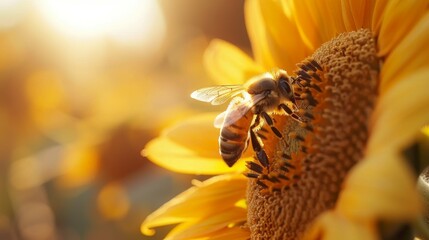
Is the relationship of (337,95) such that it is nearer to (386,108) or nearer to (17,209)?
(386,108)

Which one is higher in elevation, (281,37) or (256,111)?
(281,37)

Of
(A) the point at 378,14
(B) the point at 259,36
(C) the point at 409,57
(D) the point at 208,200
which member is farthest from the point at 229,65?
(C) the point at 409,57

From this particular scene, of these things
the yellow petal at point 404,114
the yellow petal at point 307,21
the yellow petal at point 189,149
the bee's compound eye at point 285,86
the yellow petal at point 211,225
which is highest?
the yellow petal at point 307,21

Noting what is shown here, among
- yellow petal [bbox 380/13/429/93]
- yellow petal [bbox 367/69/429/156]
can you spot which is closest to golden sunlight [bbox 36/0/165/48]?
yellow petal [bbox 380/13/429/93]

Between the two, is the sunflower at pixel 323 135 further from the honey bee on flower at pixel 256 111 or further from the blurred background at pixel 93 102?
the blurred background at pixel 93 102

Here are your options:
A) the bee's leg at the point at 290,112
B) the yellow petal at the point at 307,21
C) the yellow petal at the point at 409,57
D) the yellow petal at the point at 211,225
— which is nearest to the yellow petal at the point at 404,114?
the yellow petal at the point at 409,57

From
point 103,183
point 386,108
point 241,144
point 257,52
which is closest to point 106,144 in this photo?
point 103,183

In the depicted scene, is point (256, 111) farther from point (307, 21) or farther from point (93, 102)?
point (93, 102)
